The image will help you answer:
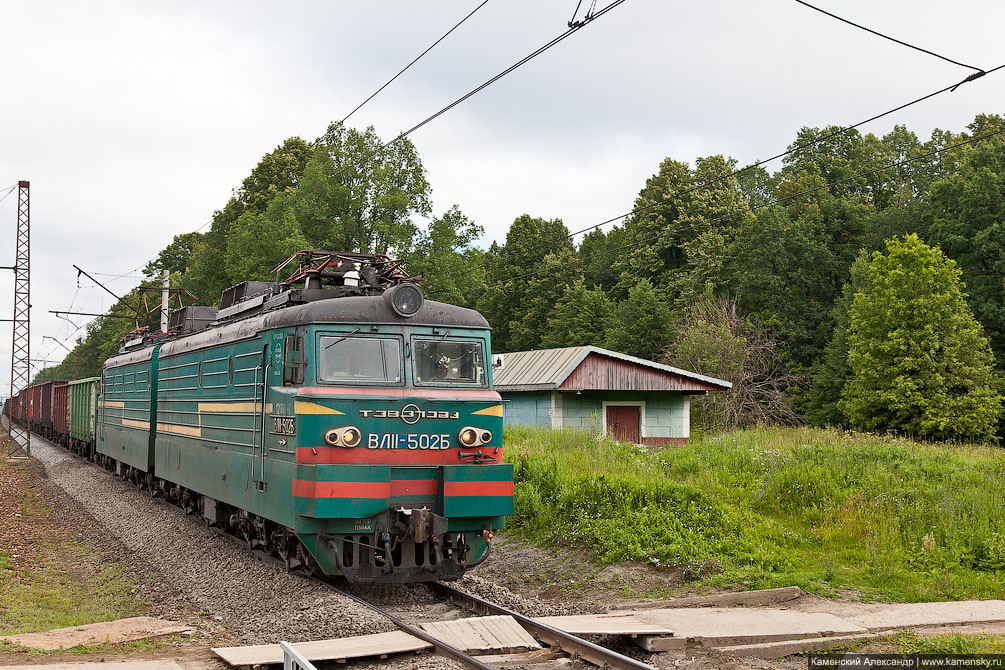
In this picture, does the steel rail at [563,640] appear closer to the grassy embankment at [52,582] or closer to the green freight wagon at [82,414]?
the grassy embankment at [52,582]

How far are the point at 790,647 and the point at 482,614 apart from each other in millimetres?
3159

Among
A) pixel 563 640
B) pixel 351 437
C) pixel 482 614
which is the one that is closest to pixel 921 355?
pixel 482 614

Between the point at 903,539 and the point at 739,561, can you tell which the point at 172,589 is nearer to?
the point at 739,561

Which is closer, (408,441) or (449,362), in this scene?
(408,441)

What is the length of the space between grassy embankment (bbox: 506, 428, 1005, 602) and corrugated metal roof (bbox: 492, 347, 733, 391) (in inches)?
391

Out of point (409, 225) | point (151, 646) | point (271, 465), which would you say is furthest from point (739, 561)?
point (409, 225)

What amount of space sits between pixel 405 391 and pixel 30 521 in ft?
37.2

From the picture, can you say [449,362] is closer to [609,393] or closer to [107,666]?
[107,666]

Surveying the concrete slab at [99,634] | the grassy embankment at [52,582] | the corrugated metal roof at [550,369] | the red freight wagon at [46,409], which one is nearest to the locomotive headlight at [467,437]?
the concrete slab at [99,634]

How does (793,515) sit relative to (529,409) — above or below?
below

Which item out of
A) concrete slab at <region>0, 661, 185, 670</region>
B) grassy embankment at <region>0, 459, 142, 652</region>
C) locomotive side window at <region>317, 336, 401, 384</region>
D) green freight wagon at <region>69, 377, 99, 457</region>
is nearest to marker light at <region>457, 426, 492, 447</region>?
locomotive side window at <region>317, 336, 401, 384</region>

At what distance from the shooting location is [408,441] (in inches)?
379

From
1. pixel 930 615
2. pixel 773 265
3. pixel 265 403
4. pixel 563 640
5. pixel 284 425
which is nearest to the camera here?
pixel 563 640

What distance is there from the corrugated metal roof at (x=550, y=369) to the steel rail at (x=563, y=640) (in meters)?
14.4
